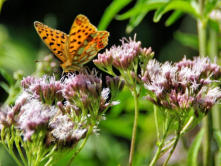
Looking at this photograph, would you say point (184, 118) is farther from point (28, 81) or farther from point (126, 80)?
point (28, 81)

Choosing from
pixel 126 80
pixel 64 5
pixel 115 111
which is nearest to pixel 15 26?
pixel 64 5

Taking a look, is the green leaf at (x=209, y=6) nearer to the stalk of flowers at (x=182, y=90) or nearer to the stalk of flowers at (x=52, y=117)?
the stalk of flowers at (x=182, y=90)

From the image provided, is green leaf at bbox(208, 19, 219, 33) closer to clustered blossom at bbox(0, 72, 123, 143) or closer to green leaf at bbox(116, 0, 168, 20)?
green leaf at bbox(116, 0, 168, 20)

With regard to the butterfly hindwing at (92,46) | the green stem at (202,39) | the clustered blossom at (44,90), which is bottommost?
the clustered blossom at (44,90)

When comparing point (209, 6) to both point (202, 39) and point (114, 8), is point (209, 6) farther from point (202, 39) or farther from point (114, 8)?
point (114, 8)

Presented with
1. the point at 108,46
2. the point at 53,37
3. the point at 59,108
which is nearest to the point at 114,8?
the point at 53,37

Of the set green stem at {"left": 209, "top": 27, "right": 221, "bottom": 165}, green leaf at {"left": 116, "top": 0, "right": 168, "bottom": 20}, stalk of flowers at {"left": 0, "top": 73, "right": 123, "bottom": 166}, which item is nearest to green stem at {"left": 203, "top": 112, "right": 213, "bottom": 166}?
green stem at {"left": 209, "top": 27, "right": 221, "bottom": 165}

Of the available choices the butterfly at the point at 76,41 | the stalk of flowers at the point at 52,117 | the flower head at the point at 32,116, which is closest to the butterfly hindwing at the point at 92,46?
the butterfly at the point at 76,41
